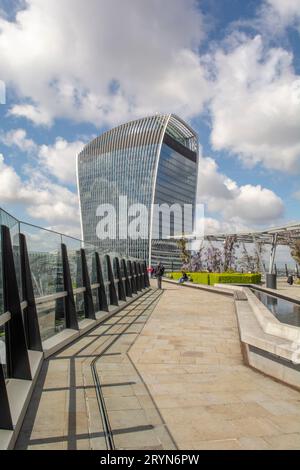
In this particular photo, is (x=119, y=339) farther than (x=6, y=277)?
Yes

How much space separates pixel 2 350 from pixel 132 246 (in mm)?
116615

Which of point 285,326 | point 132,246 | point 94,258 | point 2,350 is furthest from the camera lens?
point 132,246

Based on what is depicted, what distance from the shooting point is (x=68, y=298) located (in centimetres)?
801

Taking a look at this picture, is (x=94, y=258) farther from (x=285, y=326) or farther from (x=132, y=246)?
(x=132, y=246)

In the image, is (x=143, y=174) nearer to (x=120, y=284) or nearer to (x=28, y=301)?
(x=120, y=284)

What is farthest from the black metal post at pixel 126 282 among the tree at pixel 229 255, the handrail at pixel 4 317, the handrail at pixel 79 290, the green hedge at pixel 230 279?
the tree at pixel 229 255

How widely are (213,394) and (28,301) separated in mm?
3144

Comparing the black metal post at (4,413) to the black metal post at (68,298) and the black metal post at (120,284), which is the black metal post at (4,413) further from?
the black metal post at (120,284)

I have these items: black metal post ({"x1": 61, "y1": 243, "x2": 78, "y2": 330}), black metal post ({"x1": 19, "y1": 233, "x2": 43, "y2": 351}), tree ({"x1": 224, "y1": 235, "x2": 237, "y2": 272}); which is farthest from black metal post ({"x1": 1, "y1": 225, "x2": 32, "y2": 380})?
tree ({"x1": 224, "y1": 235, "x2": 237, "y2": 272})

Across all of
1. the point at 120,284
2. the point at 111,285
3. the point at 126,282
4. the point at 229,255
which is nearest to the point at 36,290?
the point at 111,285

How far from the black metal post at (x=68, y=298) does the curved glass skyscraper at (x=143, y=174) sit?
106 m

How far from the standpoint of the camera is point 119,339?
8.07 meters
